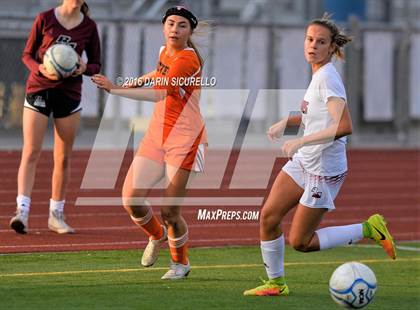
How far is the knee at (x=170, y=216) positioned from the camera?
8.60 metres

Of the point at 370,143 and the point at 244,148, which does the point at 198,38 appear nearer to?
the point at 244,148

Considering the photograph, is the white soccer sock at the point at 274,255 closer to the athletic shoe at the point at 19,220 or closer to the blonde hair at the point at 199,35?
the blonde hair at the point at 199,35

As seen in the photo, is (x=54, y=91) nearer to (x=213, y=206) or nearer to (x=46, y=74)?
(x=46, y=74)

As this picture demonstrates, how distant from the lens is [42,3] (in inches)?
875

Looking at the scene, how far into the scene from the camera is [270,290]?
26.6 ft

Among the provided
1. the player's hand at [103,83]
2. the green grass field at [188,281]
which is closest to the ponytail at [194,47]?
the player's hand at [103,83]

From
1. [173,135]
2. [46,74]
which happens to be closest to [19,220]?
[46,74]

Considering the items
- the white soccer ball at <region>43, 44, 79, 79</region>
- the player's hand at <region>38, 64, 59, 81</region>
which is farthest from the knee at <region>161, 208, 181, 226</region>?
→ the player's hand at <region>38, 64, 59, 81</region>

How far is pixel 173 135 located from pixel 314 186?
127 cm

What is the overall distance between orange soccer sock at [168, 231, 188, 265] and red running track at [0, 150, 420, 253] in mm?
1784

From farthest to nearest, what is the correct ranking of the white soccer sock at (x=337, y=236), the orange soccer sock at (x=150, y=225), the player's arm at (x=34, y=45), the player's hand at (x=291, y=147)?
the player's arm at (x=34, y=45)
the orange soccer sock at (x=150, y=225)
the white soccer sock at (x=337, y=236)
the player's hand at (x=291, y=147)

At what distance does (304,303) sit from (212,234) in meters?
3.95

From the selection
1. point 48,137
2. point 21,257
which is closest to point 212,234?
point 21,257
